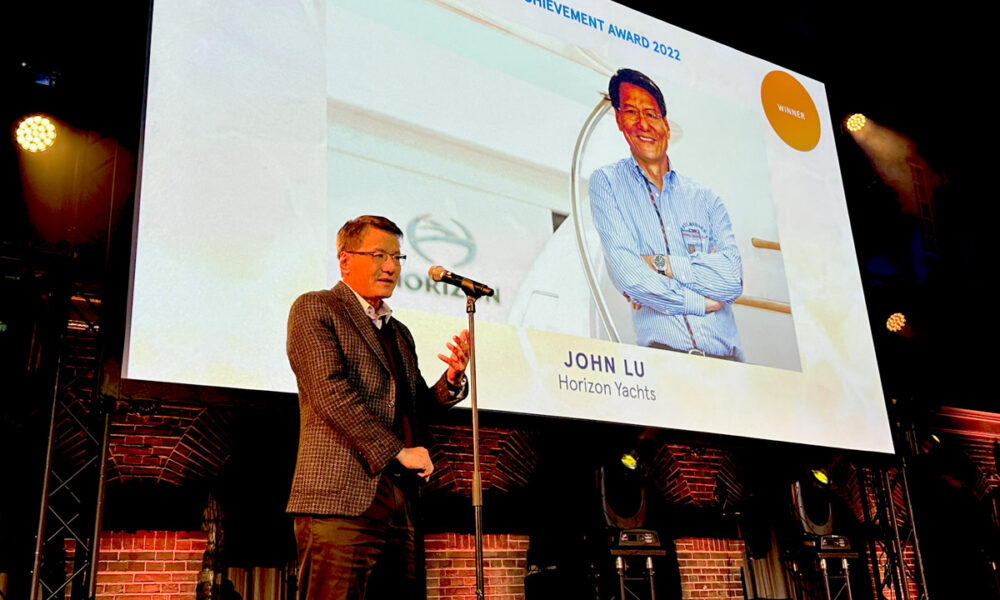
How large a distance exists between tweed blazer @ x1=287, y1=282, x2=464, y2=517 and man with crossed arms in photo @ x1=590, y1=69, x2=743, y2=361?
2105mm

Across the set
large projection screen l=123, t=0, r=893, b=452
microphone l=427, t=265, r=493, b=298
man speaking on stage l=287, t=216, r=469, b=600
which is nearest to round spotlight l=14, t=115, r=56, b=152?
large projection screen l=123, t=0, r=893, b=452

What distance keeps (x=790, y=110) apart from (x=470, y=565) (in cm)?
351

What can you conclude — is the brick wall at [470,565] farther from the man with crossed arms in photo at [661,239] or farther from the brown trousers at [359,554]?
the brown trousers at [359,554]

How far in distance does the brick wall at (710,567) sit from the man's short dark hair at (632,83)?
2509 millimetres

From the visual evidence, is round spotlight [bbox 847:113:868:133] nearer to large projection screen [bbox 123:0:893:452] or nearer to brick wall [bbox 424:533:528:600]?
large projection screen [bbox 123:0:893:452]

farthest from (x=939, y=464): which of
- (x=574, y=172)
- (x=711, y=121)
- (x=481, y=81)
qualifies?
Result: (x=481, y=81)

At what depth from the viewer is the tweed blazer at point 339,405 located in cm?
276

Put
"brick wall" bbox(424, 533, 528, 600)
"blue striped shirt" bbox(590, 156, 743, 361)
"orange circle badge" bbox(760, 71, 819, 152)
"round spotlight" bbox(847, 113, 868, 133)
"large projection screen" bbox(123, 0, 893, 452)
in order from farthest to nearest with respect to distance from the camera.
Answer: "round spotlight" bbox(847, 113, 868, 133), "orange circle badge" bbox(760, 71, 819, 152), "blue striped shirt" bbox(590, 156, 743, 361), "brick wall" bbox(424, 533, 528, 600), "large projection screen" bbox(123, 0, 893, 452)

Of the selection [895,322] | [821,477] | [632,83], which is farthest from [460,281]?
[895,322]

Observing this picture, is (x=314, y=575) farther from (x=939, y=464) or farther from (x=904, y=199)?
(x=904, y=199)

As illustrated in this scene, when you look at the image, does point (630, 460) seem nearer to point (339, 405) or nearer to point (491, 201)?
point (491, 201)

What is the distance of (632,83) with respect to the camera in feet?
17.9

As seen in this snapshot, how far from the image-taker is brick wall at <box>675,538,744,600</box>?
18.4 feet

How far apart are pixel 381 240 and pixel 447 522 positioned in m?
2.09
